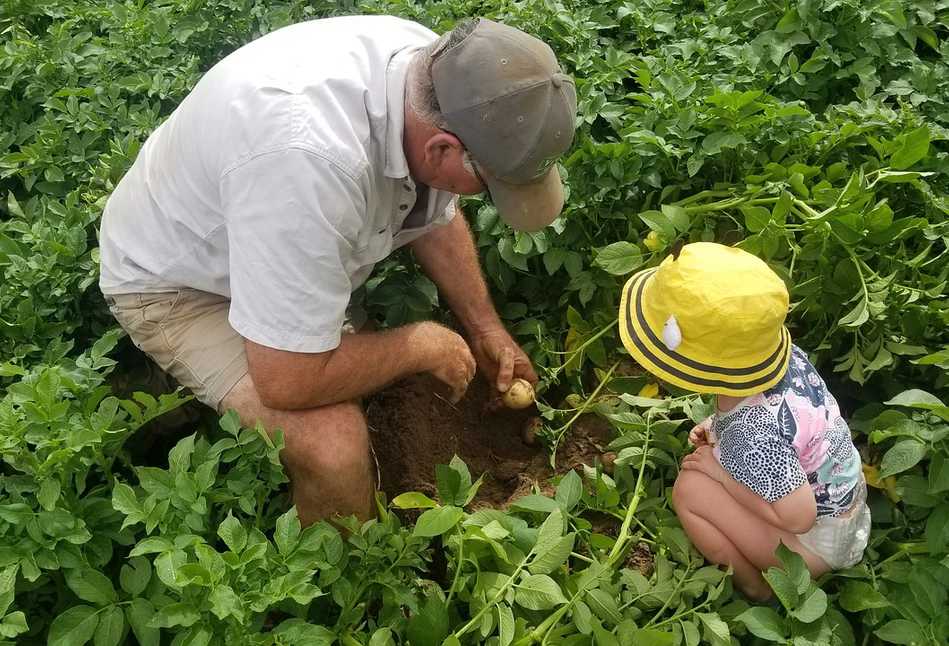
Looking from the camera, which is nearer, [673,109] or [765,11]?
[673,109]

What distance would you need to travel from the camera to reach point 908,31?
10.1 feet

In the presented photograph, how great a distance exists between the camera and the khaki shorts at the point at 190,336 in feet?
7.75

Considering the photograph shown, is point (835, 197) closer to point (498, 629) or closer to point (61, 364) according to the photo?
point (498, 629)

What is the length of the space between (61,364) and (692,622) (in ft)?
5.92

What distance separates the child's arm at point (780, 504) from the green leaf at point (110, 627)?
140 centimetres

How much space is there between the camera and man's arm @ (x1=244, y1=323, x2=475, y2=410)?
2.06 meters

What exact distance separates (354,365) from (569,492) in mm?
636

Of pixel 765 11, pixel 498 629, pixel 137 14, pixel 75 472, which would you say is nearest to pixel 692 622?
pixel 498 629

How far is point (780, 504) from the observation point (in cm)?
185

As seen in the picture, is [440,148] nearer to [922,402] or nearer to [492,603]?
[492,603]

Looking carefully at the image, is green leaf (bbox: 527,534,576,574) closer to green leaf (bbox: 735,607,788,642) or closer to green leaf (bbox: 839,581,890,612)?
green leaf (bbox: 735,607,788,642)

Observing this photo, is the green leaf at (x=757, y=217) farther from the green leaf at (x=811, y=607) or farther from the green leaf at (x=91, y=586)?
the green leaf at (x=91, y=586)

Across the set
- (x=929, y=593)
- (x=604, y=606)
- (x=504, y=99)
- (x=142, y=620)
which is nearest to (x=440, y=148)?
(x=504, y=99)

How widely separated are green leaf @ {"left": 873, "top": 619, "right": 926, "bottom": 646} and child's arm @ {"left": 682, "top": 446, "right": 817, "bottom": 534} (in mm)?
254
